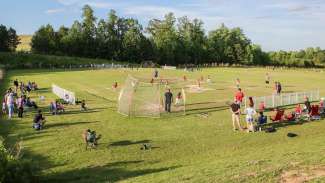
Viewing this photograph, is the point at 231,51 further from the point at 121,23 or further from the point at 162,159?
the point at 162,159

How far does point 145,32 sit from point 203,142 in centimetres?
13724

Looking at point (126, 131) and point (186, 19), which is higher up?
point (186, 19)

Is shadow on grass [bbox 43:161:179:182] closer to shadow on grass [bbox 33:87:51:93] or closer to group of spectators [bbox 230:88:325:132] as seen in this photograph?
group of spectators [bbox 230:88:325:132]

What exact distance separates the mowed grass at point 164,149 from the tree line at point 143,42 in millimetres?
106758

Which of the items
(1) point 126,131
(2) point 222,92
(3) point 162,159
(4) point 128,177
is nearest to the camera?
(4) point 128,177

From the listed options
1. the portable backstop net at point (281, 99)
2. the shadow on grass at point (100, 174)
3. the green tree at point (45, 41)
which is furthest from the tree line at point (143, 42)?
the shadow on grass at point (100, 174)

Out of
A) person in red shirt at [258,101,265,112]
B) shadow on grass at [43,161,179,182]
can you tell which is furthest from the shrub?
person in red shirt at [258,101,265,112]

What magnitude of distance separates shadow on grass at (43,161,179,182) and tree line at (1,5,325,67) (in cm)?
12069

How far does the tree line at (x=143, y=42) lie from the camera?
456 ft

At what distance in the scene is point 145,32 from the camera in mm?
158375

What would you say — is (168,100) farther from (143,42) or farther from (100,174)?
(143,42)

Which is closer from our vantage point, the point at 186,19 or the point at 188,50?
the point at 188,50

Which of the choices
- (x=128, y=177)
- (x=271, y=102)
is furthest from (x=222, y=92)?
(x=128, y=177)

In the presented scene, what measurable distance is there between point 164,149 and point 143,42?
120688 mm
